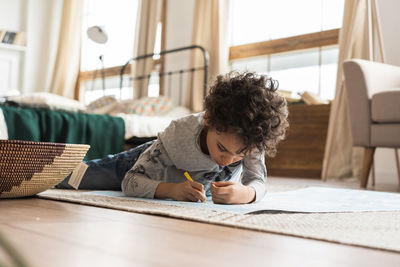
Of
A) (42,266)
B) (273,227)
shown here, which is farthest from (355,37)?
(42,266)

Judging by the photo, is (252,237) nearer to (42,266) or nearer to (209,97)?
(42,266)

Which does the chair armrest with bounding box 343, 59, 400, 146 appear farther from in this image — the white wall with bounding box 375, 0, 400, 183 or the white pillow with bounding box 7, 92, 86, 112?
the white pillow with bounding box 7, 92, 86, 112

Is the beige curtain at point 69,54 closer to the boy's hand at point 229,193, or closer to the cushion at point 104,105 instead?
the cushion at point 104,105

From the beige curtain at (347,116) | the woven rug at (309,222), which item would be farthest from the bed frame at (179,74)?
the woven rug at (309,222)

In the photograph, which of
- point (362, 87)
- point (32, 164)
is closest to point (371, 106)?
point (362, 87)

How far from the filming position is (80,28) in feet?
17.4

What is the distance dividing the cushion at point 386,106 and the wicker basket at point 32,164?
1.55m

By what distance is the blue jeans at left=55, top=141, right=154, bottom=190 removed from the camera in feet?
5.04

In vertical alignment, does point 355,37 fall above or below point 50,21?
below

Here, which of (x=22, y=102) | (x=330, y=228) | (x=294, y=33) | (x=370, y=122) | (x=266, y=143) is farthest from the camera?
(x=294, y=33)

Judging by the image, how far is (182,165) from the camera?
1256mm

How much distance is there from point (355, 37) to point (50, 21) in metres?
4.18

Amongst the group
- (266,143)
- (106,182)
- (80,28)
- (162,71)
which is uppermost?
(80,28)

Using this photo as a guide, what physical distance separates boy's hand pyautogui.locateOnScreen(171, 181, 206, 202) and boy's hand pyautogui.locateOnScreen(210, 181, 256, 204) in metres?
0.04
